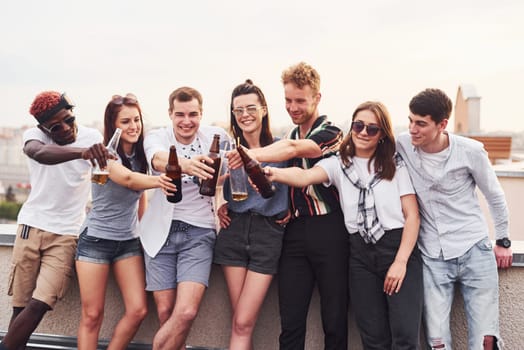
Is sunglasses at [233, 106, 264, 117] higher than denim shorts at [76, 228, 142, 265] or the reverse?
higher

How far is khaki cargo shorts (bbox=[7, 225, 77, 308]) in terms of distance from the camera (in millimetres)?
3289

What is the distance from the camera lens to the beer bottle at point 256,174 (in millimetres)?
2947

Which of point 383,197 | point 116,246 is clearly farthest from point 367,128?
point 116,246

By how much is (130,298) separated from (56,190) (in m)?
0.82

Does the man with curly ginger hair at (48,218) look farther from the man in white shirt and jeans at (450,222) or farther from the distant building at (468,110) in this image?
the distant building at (468,110)

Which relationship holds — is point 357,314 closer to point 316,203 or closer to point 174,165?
point 316,203

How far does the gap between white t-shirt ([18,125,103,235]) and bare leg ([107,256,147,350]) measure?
432 millimetres

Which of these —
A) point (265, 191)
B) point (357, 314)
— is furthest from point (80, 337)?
point (357, 314)

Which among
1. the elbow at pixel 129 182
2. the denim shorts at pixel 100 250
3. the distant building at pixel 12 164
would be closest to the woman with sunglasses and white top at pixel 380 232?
the elbow at pixel 129 182

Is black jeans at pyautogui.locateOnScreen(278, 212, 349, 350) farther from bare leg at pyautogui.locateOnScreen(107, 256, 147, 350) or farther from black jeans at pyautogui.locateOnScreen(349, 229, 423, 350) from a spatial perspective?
bare leg at pyautogui.locateOnScreen(107, 256, 147, 350)

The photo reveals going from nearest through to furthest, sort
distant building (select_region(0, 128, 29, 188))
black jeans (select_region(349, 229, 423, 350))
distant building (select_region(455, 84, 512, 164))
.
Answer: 1. black jeans (select_region(349, 229, 423, 350))
2. distant building (select_region(455, 84, 512, 164))
3. distant building (select_region(0, 128, 29, 188))

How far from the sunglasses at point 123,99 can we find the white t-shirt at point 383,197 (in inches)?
53.4

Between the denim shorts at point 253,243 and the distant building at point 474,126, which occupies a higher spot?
the denim shorts at point 253,243

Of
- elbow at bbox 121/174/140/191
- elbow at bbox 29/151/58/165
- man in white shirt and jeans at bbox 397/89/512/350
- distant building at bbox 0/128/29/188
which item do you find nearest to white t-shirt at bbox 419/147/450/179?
man in white shirt and jeans at bbox 397/89/512/350
